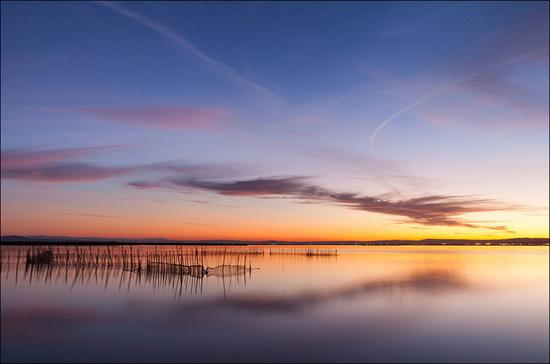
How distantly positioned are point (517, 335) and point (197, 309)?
10961mm

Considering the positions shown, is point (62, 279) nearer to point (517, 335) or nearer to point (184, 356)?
point (184, 356)

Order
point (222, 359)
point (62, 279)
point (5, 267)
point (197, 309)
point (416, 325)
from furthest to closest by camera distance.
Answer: point (5, 267) → point (62, 279) → point (197, 309) → point (416, 325) → point (222, 359)

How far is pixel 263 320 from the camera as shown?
1572cm

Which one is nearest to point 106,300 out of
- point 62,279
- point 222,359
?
point 62,279

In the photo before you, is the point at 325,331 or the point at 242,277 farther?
the point at 242,277

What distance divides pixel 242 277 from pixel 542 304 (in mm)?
16256

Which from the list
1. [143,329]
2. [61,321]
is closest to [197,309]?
[143,329]

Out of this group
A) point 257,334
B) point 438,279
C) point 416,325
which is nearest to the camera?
point 257,334

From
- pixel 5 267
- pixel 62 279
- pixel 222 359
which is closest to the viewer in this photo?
pixel 222 359

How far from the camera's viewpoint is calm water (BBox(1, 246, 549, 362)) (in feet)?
38.5

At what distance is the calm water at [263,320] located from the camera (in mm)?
11727

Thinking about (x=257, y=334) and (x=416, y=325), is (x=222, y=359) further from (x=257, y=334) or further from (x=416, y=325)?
(x=416, y=325)

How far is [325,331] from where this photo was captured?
1409 centimetres

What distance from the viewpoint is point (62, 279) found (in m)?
26.1
